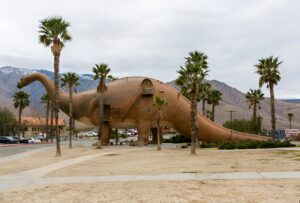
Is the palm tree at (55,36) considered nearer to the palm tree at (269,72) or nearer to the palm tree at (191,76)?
the palm tree at (191,76)

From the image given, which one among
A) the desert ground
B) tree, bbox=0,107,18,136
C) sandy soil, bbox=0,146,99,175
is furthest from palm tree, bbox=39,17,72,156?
tree, bbox=0,107,18,136

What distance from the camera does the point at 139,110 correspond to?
44.9 m

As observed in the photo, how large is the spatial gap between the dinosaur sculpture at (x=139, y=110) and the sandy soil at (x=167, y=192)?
98.7 ft

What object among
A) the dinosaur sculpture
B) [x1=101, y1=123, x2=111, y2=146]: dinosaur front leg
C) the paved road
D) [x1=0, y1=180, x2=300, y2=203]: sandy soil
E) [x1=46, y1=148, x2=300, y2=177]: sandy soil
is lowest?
[x1=0, y1=180, x2=300, y2=203]: sandy soil

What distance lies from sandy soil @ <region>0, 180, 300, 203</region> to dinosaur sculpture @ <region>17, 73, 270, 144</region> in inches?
1184

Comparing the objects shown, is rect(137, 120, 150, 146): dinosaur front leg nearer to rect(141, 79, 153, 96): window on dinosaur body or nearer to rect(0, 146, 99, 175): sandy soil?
rect(141, 79, 153, 96): window on dinosaur body

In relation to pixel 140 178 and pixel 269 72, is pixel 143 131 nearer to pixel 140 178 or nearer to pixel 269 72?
pixel 269 72

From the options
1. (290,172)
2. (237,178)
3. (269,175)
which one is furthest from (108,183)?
(290,172)

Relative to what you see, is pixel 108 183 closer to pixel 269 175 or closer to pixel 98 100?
pixel 269 175

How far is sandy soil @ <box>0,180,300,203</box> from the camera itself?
37.2 feet

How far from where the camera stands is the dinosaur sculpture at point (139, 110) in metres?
44.9

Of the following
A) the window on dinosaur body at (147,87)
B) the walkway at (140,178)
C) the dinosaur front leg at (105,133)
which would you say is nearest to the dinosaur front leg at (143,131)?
the window on dinosaur body at (147,87)

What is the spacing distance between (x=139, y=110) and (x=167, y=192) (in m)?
32.5

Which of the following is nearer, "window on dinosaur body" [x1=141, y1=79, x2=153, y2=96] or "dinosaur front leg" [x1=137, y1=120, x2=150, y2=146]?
"window on dinosaur body" [x1=141, y1=79, x2=153, y2=96]
